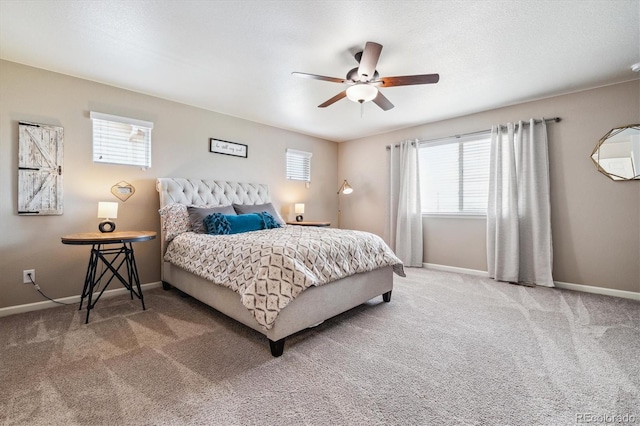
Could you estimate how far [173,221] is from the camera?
3.23 m

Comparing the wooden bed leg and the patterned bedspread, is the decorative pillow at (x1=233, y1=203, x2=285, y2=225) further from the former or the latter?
the wooden bed leg

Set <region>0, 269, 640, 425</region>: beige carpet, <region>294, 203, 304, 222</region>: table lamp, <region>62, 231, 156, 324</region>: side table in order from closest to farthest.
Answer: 1. <region>0, 269, 640, 425</region>: beige carpet
2. <region>62, 231, 156, 324</region>: side table
3. <region>294, 203, 304, 222</region>: table lamp

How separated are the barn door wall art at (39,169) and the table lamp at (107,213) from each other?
45 cm

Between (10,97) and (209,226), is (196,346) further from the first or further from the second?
(10,97)

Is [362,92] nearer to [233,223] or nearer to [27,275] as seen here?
[233,223]

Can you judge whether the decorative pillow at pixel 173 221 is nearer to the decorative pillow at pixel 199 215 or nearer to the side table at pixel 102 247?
the decorative pillow at pixel 199 215

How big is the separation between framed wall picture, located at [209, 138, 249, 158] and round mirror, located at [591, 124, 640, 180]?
465 centimetres

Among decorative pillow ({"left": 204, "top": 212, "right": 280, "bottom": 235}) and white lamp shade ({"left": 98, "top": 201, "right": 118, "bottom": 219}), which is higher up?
white lamp shade ({"left": 98, "top": 201, "right": 118, "bottom": 219})

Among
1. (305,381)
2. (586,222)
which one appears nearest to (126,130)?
(305,381)

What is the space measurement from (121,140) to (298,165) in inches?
111

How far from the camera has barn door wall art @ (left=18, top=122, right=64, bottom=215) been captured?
2.71m

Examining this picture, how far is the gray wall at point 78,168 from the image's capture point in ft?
8.77

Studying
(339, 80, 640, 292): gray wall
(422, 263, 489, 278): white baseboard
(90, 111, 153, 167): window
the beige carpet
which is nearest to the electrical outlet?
the beige carpet

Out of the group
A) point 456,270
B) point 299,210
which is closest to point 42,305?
point 299,210
